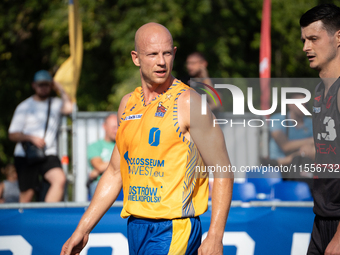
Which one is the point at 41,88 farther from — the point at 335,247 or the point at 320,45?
the point at 335,247

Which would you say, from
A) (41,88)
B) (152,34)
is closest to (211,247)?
(152,34)

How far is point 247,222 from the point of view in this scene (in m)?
3.81

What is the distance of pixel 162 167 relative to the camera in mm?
2508

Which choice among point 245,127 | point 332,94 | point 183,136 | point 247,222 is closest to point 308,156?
point 245,127

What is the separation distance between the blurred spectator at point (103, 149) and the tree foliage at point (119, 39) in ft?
16.9

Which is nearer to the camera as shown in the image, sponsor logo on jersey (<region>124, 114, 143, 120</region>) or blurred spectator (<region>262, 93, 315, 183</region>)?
sponsor logo on jersey (<region>124, 114, 143, 120</region>)

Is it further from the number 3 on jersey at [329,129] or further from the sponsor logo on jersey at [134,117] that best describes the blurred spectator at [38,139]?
the number 3 on jersey at [329,129]

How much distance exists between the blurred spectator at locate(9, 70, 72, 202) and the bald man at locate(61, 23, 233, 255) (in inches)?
143

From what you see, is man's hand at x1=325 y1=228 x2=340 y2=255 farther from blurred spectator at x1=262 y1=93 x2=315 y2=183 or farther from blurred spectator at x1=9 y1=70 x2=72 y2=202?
blurred spectator at x1=9 y1=70 x2=72 y2=202

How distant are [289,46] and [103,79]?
252 inches

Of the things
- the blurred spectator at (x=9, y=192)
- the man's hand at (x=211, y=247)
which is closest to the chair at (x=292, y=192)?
the man's hand at (x=211, y=247)

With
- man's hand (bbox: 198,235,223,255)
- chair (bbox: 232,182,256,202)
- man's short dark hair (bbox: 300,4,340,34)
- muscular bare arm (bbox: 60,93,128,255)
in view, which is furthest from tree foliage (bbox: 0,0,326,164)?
man's hand (bbox: 198,235,223,255)

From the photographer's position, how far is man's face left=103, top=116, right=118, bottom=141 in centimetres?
646

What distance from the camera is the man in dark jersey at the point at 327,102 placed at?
105 inches
